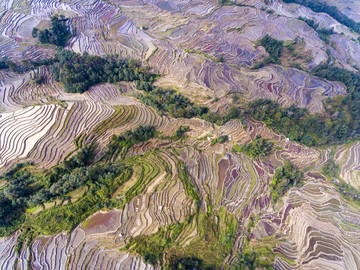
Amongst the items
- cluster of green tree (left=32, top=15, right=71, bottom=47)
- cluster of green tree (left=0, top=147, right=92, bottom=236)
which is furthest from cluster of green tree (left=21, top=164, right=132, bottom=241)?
cluster of green tree (left=32, top=15, right=71, bottom=47)

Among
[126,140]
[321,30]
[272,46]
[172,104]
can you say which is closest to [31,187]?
[126,140]

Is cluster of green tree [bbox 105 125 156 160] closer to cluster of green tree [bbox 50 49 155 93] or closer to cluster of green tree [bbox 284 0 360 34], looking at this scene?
cluster of green tree [bbox 50 49 155 93]

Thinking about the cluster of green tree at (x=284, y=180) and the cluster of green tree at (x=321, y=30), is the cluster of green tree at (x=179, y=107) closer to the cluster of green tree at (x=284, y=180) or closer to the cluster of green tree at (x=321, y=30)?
the cluster of green tree at (x=284, y=180)

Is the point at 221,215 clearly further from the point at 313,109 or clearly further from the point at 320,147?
the point at 313,109

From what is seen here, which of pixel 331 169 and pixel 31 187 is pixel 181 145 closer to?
pixel 31 187

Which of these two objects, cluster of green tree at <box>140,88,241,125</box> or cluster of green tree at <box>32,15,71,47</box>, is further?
cluster of green tree at <box>32,15,71,47</box>

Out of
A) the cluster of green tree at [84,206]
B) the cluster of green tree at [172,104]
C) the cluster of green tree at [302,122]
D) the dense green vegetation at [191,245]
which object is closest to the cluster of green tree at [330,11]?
the cluster of green tree at [302,122]
